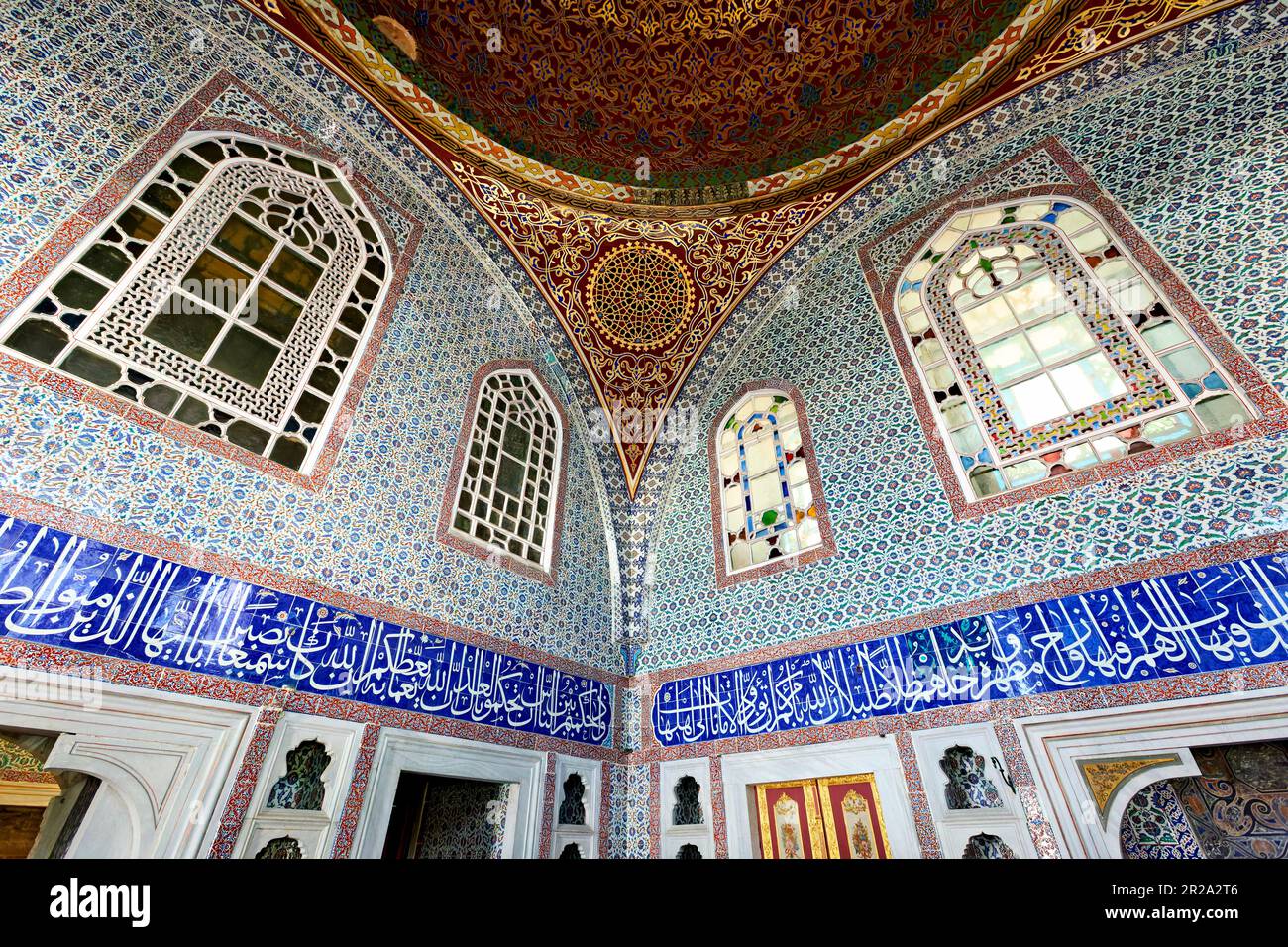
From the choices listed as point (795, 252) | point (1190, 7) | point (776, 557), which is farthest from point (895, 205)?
point (776, 557)

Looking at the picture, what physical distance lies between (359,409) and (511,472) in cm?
119

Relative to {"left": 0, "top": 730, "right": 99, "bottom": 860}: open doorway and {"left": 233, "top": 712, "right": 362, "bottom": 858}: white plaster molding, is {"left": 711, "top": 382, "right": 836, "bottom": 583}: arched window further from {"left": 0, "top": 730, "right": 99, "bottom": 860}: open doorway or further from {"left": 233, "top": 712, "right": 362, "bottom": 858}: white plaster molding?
{"left": 0, "top": 730, "right": 99, "bottom": 860}: open doorway

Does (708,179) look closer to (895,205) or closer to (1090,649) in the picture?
(895,205)

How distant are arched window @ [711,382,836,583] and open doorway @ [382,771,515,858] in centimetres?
203

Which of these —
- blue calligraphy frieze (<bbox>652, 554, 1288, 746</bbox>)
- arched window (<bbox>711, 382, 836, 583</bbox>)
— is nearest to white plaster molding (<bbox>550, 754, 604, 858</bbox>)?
blue calligraphy frieze (<bbox>652, 554, 1288, 746</bbox>)

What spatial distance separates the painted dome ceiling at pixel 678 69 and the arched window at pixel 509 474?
6.24ft

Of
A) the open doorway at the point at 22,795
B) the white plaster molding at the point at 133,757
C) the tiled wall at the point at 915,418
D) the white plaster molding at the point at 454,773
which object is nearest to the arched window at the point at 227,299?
the white plaster molding at the point at 133,757

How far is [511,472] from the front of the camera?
4293 millimetres

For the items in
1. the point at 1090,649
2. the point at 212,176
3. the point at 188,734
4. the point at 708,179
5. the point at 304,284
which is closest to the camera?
the point at 188,734

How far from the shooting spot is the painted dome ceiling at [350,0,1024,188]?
4.02 meters

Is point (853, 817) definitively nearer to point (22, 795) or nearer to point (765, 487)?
point (765, 487)

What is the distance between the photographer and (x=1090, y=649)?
2637mm

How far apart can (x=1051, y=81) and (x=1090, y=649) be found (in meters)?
3.68

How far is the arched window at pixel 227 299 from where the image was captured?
103 inches
